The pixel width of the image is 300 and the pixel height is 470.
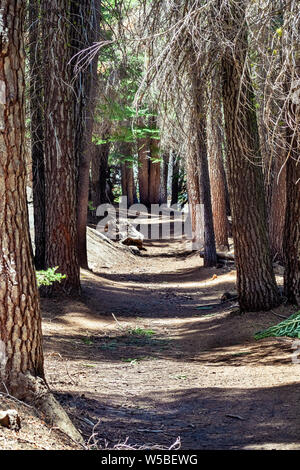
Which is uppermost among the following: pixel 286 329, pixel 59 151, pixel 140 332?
pixel 59 151

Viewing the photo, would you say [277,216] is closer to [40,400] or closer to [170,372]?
[170,372]

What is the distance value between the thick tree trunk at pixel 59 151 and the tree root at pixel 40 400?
7179 mm

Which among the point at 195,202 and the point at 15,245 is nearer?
the point at 15,245

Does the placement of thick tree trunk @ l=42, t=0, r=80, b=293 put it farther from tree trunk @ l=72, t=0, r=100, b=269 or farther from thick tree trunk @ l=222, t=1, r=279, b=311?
thick tree trunk @ l=222, t=1, r=279, b=311

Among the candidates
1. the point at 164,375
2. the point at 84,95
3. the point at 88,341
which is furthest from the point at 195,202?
the point at 164,375

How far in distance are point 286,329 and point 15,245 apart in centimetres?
473

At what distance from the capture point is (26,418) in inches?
166

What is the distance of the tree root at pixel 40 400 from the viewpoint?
4410mm

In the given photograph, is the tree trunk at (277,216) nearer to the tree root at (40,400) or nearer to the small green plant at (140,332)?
the small green plant at (140,332)

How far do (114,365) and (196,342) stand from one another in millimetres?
1866

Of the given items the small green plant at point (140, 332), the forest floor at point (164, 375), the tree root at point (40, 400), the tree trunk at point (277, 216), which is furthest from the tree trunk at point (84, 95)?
the tree root at point (40, 400)

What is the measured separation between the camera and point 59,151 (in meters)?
11.5

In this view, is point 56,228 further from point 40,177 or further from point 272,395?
point 272,395
